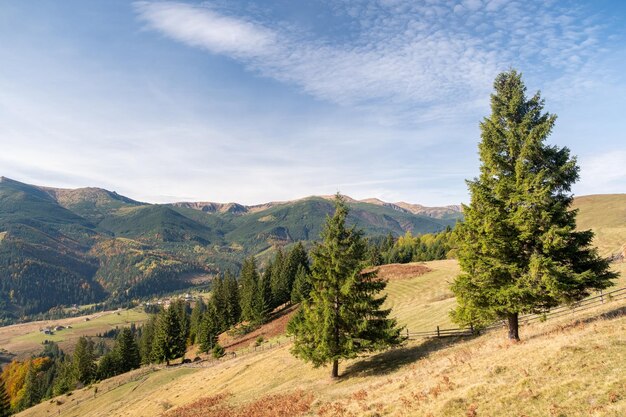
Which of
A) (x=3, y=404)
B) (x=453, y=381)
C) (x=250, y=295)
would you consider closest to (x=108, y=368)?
(x=3, y=404)

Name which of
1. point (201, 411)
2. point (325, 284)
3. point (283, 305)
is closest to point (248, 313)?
point (283, 305)

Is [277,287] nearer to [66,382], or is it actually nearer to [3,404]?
[66,382]

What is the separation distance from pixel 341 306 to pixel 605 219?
141 metres

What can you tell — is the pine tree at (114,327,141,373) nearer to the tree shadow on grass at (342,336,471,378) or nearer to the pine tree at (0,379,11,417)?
the pine tree at (0,379,11,417)

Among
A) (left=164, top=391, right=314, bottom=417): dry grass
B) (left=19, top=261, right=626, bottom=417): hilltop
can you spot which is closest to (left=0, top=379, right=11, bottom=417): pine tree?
(left=19, top=261, right=626, bottom=417): hilltop

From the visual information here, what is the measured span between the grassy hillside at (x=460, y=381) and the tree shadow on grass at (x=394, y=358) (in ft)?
0.41

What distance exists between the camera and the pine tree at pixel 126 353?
3666 inches

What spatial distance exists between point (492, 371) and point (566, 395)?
4.50m

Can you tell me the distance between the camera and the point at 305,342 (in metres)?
30.2

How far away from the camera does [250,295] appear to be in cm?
8912

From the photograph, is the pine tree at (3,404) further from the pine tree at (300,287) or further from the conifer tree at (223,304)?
the pine tree at (300,287)

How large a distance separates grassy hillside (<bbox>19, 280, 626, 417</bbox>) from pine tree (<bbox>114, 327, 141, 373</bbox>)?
57306 millimetres

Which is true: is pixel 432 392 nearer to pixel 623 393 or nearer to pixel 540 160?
pixel 623 393

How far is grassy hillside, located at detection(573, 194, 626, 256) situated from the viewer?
87481 mm
